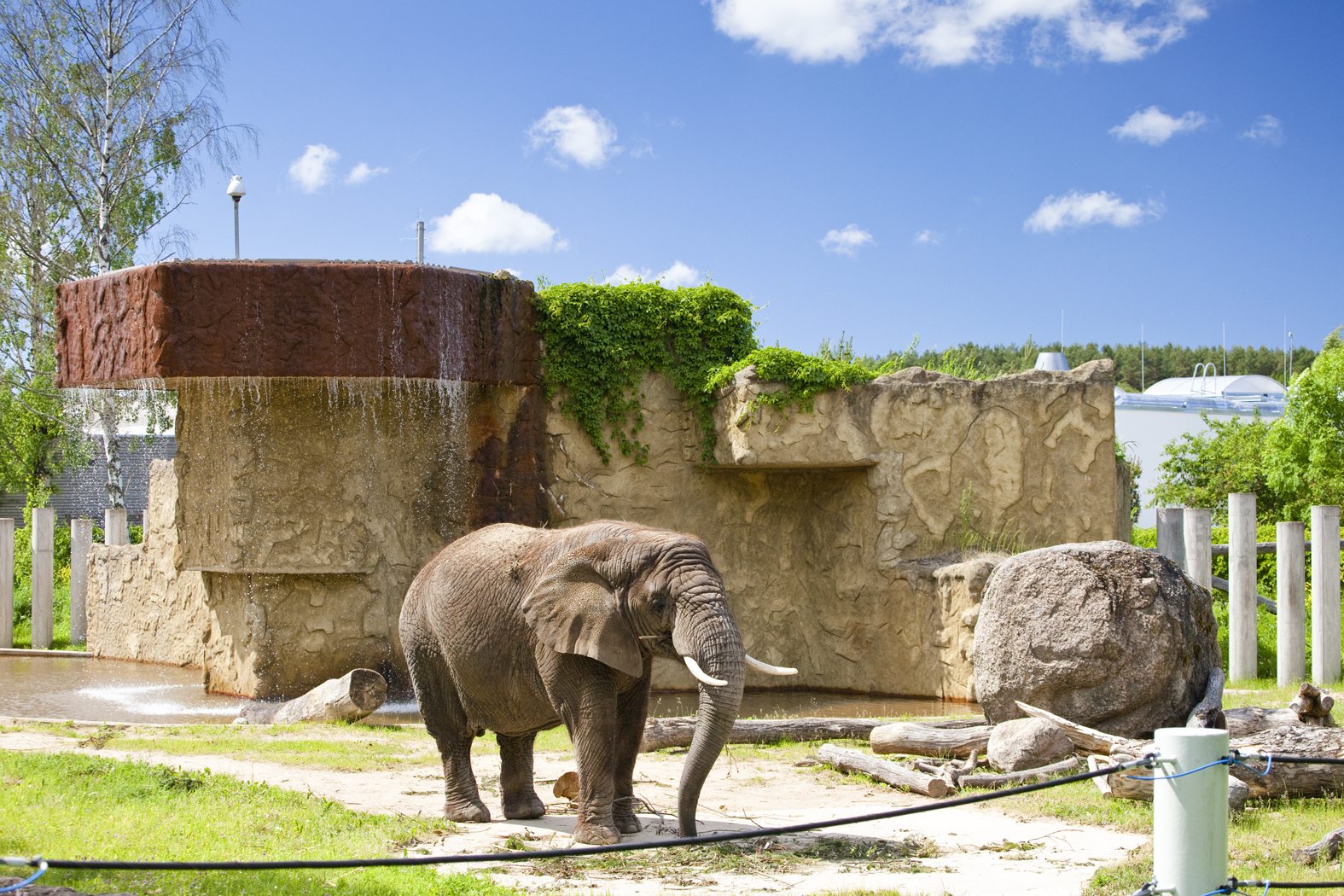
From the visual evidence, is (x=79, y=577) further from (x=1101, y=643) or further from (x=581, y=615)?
(x=1101, y=643)

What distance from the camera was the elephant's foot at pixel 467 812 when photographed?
6.10 m

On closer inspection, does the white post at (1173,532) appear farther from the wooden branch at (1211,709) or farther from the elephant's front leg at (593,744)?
the elephant's front leg at (593,744)

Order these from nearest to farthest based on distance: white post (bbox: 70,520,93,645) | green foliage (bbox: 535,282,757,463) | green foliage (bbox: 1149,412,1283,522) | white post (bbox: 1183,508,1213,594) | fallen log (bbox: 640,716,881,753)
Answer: fallen log (bbox: 640,716,881,753)
white post (bbox: 1183,508,1213,594)
green foliage (bbox: 535,282,757,463)
white post (bbox: 70,520,93,645)
green foliage (bbox: 1149,412,1283,522)

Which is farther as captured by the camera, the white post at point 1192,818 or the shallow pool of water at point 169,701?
the shallow pool of water at point 169,701

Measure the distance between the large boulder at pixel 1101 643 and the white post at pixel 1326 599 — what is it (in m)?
3.86

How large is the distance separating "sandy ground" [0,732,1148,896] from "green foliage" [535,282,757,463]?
19.4 feet

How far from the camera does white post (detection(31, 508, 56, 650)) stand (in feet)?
54.4

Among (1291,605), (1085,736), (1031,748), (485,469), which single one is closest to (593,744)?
(1031,748)

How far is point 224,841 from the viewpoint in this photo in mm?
5129

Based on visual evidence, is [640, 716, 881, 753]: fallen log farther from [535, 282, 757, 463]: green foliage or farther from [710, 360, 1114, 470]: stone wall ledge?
[535, 282, 757, 463]: green foliage

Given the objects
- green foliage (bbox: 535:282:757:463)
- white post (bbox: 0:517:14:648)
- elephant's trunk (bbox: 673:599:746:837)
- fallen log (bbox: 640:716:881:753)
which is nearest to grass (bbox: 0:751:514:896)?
elephant's trunk (bbox: 673:599:746:837)

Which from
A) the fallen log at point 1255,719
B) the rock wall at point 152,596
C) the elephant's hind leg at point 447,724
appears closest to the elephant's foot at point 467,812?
the elephant's hind leg at point 447,724

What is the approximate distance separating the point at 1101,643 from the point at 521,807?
4012 mm

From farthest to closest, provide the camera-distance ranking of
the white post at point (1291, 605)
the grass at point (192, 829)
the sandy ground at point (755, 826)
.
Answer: the white post at point (1291, 605)
the sandy ground at point (755, 826)
the grass at point (192, 829)
